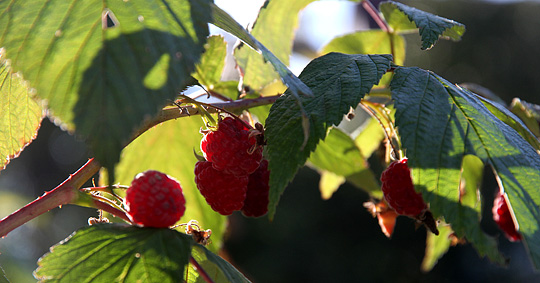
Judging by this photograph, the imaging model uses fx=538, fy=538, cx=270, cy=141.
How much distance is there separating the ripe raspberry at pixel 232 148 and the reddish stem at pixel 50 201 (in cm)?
13

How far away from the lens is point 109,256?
449 mm

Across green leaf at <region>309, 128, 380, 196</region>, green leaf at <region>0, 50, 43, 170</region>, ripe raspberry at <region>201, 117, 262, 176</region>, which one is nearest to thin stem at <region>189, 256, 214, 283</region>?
ripe raspberry at <region>201, 117, 262, 176</region>

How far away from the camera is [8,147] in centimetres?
58

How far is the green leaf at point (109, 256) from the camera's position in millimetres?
439

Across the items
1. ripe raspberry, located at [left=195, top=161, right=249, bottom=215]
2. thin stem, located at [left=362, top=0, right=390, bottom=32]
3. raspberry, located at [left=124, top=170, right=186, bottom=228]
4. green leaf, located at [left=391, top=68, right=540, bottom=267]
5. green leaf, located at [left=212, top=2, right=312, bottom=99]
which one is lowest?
ripe raspberry, located at [left=195, top=161, right=249, bottom=215]

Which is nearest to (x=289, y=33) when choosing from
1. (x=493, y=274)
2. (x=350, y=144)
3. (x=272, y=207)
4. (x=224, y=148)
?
(x=350, y=144)

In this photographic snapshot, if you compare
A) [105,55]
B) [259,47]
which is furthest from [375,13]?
[105,55]

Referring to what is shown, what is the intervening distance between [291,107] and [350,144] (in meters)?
0.36

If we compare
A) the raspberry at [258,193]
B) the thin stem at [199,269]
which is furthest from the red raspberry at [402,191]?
the thin stem at [199,269]

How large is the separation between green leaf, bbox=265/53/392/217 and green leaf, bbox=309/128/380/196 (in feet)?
0.92

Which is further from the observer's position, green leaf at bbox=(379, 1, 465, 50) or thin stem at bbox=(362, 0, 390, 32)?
thin stem at bbox=(362, 0, 390, 32)

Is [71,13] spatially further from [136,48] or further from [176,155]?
[176,155]

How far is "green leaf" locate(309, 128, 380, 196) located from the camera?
82 centimetres

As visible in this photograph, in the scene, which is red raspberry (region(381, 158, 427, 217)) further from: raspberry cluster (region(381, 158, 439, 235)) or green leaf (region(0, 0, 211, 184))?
green leaf (region(0, 0, 211, 184))
